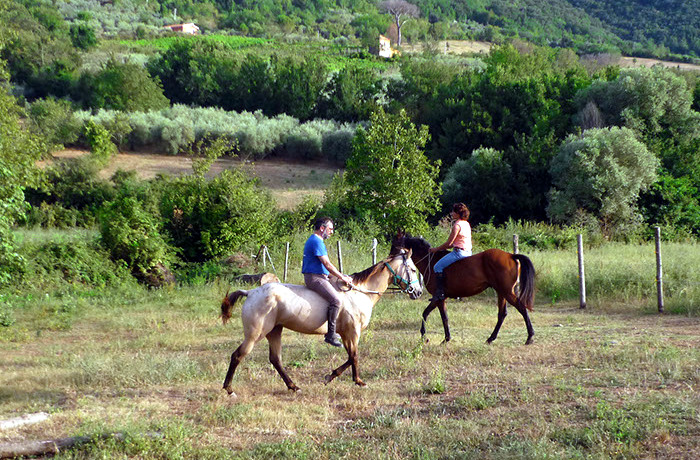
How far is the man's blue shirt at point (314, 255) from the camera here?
364 inches

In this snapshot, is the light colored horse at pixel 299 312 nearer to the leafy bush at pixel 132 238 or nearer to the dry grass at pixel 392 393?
the dry grass at pixel 392 393

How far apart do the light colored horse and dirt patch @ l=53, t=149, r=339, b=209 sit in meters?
27.9

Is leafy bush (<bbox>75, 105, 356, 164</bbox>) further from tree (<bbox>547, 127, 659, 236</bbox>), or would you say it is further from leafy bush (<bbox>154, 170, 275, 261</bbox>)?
leafy bush (<bbox>154, 170, 275, 261</bbox>)

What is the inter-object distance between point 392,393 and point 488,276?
3856 millimetres

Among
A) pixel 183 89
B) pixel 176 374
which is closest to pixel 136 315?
pixel 176 374

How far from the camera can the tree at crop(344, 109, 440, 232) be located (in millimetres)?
25438

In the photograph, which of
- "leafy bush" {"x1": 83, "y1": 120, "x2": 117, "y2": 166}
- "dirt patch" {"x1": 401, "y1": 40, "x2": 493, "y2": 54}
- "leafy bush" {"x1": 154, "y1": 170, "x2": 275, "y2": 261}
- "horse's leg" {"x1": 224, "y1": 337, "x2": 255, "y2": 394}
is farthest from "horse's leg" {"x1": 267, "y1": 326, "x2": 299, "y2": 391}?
"dirt patch" {"x1": 401, "y1": 40, "x2": 493, "y2": 54}

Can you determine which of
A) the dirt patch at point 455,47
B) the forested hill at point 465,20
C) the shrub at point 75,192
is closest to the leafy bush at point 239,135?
the shrub at point 75,192

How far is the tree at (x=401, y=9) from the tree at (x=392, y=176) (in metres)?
111

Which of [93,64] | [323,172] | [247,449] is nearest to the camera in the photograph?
[247,449]

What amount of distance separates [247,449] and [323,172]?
39.5 metres

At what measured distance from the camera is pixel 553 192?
31.5m

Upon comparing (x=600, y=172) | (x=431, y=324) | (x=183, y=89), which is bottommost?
(x=431, y=324)

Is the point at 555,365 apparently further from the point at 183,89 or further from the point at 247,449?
the point at 183,89
